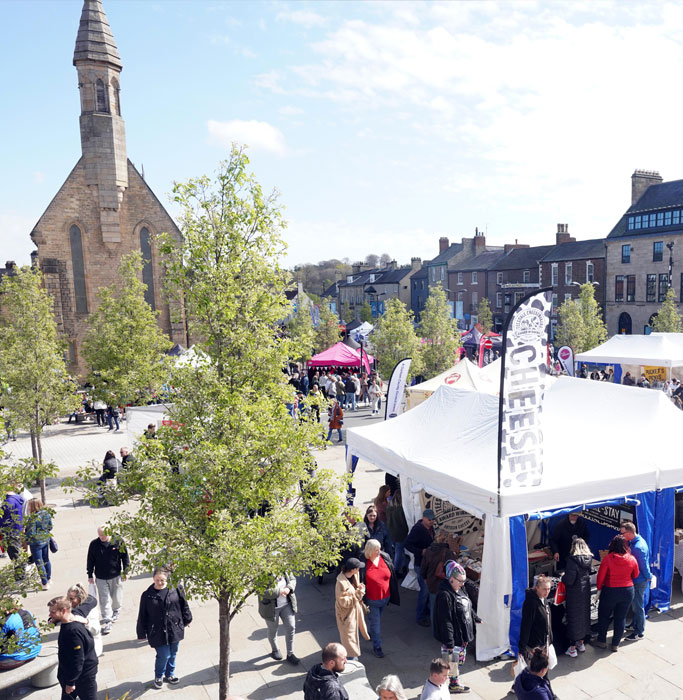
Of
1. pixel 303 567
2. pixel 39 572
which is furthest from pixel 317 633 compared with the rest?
pixel 39 572

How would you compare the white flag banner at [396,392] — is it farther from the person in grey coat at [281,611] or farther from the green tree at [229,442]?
the green tree at [229,442]

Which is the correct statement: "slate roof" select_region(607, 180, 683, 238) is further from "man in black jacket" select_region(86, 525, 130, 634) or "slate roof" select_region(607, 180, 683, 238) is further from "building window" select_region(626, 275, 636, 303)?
"man in black jacket" select_region(86, 525, 130, 634)

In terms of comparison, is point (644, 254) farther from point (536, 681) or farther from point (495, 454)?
point (536, 681)

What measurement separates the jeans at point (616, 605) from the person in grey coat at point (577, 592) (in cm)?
29

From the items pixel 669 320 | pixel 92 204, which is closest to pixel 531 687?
pixel 92 204

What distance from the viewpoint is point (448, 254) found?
6544 centimetres

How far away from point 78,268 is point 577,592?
29685 millimetres

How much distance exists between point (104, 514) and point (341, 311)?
73.7 m

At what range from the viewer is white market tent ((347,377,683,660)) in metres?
7.04

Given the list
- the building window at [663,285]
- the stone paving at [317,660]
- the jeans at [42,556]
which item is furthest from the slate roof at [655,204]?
the jeans at [42,556]

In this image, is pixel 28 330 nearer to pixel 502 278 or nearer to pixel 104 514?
pixel 104 514

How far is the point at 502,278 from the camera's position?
56.9 m

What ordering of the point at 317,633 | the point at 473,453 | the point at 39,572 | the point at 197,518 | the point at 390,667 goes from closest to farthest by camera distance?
the point at 39,572, the point at 197,518, the point at 390,667, the point at 317,633, the point at 473,453

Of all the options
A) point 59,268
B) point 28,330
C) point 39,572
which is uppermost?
point 59,268
